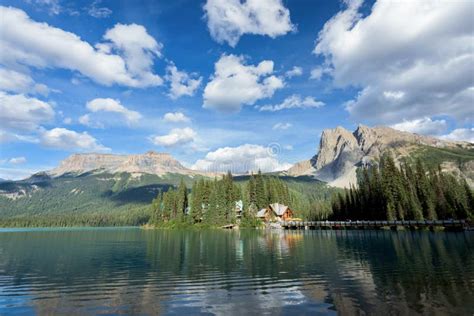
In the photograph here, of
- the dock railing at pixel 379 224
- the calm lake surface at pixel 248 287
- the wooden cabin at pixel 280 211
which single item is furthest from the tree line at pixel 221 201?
the calm lake surface at pixel 248 287

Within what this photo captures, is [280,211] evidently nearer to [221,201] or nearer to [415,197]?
[221,201]

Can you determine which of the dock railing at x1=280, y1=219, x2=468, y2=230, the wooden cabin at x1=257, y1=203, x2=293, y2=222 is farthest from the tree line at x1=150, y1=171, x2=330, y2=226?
the dock railing at x1=280, y1=219, x2=468, y2=230

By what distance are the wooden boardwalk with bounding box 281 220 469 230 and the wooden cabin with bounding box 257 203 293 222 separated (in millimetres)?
7783

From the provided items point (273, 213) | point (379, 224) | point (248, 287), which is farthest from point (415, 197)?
point (248, 287)

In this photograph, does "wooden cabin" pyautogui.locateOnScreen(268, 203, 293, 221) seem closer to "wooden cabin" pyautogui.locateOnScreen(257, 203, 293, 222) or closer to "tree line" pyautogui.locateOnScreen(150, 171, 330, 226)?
"wooden cabin" pyautogui.locateOnScreen(257, 203, 293, 222)

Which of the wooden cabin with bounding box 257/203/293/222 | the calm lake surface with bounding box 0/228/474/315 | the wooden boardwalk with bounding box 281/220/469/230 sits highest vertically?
the wooden cabin with bounding box 257/203/293/222

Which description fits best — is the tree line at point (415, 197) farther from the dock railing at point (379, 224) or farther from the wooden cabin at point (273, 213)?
the wooden cabin at point (273, 213)

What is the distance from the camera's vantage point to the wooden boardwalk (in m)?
77.7

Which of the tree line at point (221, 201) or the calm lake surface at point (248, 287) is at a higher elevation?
the tree line at point (221, 201)

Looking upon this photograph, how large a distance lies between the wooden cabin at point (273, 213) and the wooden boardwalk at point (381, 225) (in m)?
7.78

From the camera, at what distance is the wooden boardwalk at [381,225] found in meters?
77.7

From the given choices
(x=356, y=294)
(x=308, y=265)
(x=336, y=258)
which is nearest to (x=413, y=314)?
(x=356, y=294)

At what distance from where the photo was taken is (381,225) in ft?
315

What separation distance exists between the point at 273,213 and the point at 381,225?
1917 inches
